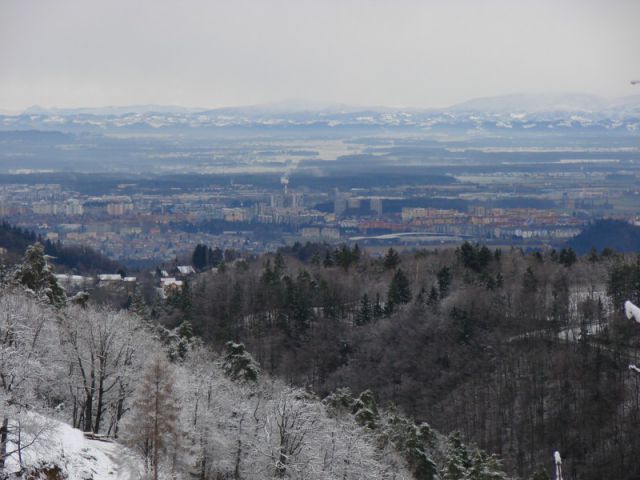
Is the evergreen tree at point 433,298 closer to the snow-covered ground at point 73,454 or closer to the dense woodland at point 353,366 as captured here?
the dense woodland at point 353,366

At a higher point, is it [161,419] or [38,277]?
[38,277]

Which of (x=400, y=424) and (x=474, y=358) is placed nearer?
(x=400, y=424)

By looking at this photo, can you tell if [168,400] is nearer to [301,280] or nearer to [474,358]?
[474,358]

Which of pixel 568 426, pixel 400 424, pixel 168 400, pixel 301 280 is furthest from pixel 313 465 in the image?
pixel 301 280

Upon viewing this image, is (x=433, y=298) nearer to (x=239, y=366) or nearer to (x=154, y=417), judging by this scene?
(x=239, y=366)

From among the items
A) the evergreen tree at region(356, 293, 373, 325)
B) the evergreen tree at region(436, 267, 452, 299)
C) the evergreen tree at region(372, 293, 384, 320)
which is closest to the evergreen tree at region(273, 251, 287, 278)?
the evergreen tree at region(356, 293, 373, 325)

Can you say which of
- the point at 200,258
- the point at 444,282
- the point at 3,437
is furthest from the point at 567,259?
the point at 3,437

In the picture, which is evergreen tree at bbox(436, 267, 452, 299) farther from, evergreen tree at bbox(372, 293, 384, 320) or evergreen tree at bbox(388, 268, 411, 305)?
evergreen tree at bbox(372, 293, 384, 320)

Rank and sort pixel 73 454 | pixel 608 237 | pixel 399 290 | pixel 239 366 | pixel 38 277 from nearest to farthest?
pixel 73 454 < pixel 239 366 < pixel 38 277 < pixel 399 290 < pixel 608 237
